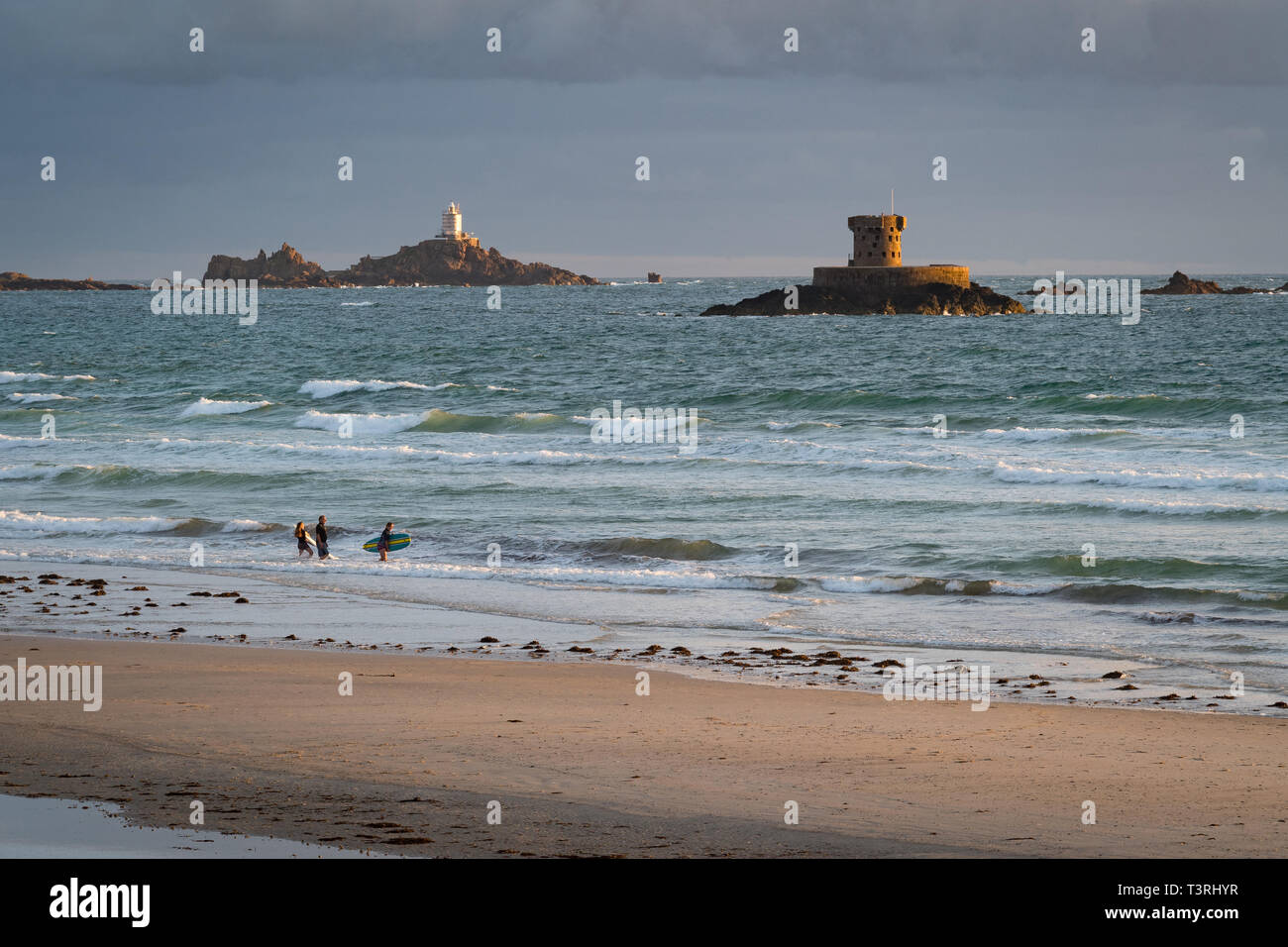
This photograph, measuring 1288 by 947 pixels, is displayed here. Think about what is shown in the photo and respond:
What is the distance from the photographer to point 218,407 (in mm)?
48156

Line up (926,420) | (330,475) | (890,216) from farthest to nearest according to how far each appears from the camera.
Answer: (890,216) < (926,420) < (330,475)

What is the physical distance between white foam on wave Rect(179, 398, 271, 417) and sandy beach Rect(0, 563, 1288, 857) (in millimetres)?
35034

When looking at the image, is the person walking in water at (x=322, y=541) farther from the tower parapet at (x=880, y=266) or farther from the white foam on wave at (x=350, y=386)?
the tower parapet at (x=880, y=266)

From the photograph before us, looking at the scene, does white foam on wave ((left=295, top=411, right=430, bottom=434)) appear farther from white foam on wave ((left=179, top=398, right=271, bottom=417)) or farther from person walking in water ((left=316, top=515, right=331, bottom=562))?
person walking in water ((left=316, top=515, right=331, bottom=562))

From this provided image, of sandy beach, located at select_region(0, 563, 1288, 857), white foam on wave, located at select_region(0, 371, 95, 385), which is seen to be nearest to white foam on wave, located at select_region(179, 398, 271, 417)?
white foam on wave, located at select_region(0, 371, 95, 385)

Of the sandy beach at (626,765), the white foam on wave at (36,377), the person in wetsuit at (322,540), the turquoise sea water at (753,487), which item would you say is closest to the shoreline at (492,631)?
the turquoise sea water at (753,487)

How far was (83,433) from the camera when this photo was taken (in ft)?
138

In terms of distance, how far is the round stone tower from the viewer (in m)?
115

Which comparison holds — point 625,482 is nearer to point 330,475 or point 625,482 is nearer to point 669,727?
point 330,475

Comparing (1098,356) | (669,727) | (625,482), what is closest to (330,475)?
(625,482)

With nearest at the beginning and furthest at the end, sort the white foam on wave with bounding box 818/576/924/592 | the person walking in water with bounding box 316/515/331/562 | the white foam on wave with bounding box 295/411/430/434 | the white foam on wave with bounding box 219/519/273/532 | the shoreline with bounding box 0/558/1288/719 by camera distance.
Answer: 1. the shoreline with bounding box 0/558/1288/719
2. the white foam on wave with bounding box 818/576/924/592
3. the person walking in water with bounding box 316/515/331/562
4. the white foam on wave with bounding box 219/519/273/532
5. the white foam on wave with bounding box 295/411/430/434

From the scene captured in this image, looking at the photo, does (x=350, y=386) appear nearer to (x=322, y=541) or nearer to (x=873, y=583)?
(x=322, y=541)

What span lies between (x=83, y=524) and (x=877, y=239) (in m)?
100

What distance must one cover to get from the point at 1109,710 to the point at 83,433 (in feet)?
126
